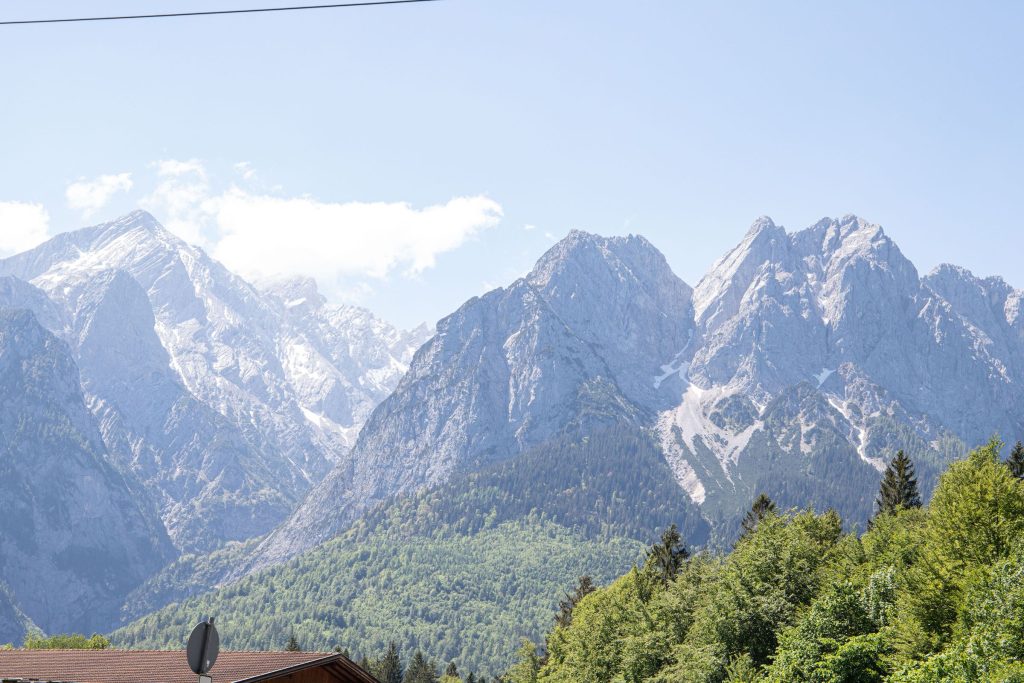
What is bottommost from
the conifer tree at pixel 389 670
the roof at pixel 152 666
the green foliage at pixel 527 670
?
the conifer tree at pixel 389 670

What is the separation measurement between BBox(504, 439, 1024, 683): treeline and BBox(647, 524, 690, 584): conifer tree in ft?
13.5

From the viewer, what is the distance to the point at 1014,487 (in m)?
60.7

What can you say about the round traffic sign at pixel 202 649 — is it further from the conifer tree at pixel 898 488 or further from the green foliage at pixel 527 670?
the conifer tree at pixel 898 488

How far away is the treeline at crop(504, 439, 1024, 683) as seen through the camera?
160 ft

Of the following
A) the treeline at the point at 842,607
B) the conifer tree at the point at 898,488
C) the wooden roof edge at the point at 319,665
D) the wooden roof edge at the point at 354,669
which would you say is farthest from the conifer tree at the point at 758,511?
the wooden roof edge at the point at 319,665

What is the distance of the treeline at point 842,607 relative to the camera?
4878 centimetres

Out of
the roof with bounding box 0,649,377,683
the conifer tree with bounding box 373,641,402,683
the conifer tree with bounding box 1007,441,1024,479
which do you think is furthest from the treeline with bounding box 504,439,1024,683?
the conifer tree with bounding box 373,641,402,683

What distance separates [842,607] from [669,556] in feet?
189

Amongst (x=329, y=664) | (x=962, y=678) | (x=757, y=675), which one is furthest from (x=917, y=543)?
(x=329, y=664)

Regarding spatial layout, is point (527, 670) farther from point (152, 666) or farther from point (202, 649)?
point (202, 649)

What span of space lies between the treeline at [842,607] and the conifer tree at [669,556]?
4.13 m

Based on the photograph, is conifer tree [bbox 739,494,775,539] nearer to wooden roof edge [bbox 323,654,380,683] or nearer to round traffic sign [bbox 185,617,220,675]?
wooden roof edge [bbox 323,654,380,683]

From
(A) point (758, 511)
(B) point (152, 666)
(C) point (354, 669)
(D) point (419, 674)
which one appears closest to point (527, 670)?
(A) point (758, 511)

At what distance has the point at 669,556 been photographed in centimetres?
11856
